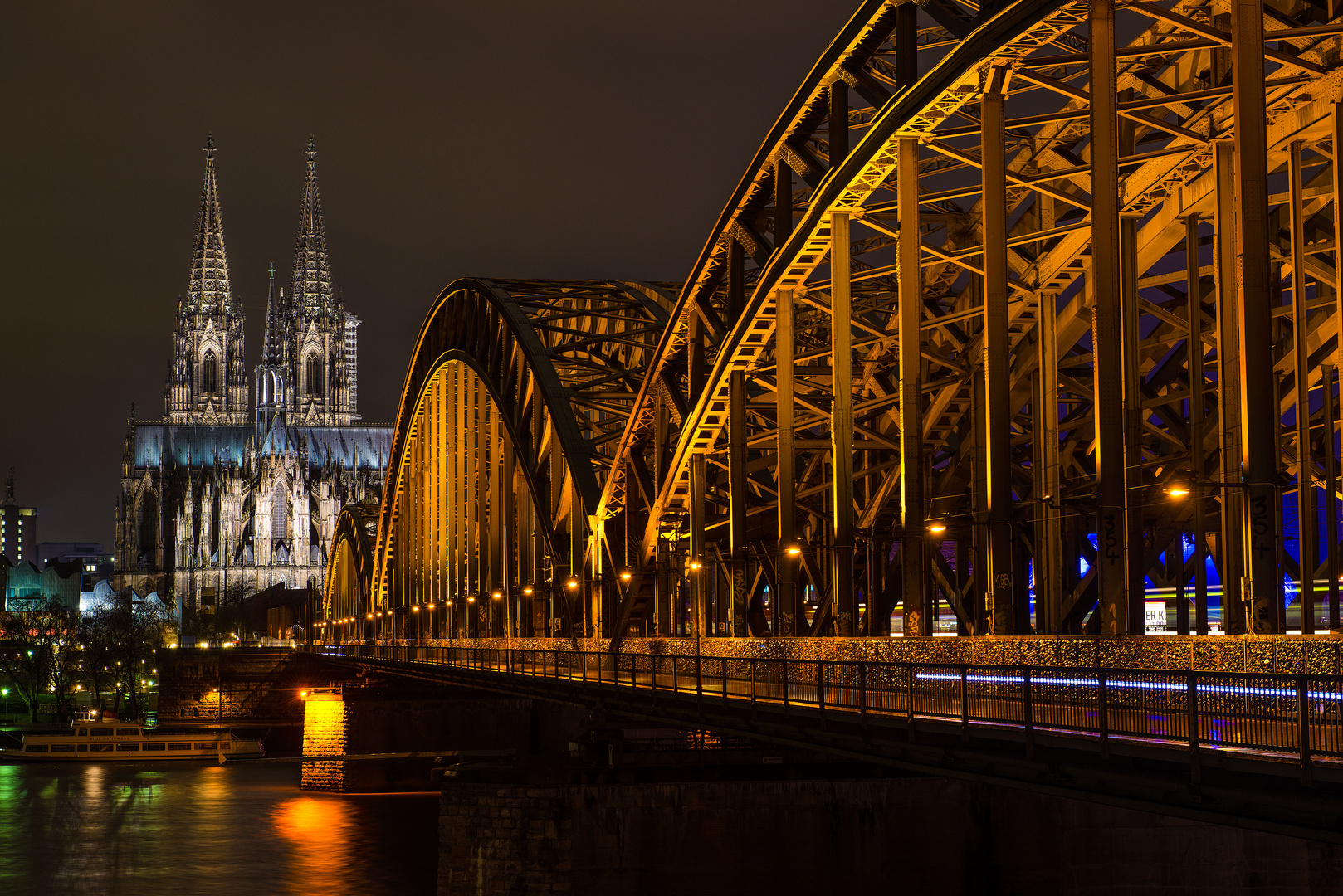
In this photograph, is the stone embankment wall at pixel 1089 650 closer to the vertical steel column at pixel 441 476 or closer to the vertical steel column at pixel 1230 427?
the vertical steel column at pixel 1230 427

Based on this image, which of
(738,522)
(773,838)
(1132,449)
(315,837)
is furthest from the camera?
(315,837)

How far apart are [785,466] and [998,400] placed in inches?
393

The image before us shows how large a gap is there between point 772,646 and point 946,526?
4833 mm

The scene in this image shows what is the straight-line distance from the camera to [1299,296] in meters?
24.3

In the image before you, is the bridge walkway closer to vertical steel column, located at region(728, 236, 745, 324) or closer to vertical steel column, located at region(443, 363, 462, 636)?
vertical steel column, located at region(728, 236, 745, 324)

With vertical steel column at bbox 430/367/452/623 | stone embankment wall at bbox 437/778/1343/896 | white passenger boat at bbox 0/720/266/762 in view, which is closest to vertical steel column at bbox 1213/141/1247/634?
stone embankment wall at bbox 437/778/1343/896

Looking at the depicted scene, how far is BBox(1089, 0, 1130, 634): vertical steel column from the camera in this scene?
23.4 meters

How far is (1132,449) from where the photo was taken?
24297 mm

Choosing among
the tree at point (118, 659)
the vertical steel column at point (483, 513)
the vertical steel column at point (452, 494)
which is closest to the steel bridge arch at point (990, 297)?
the vertical steel column at point (483, 513)

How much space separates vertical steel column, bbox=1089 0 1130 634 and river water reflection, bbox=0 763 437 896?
3366 centimetres

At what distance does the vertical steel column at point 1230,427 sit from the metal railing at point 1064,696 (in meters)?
3.31

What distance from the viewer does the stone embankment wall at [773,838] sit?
33.2m

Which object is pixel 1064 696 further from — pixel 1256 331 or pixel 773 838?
pixel 773 838

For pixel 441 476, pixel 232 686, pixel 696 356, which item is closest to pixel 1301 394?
pixel 696 356
